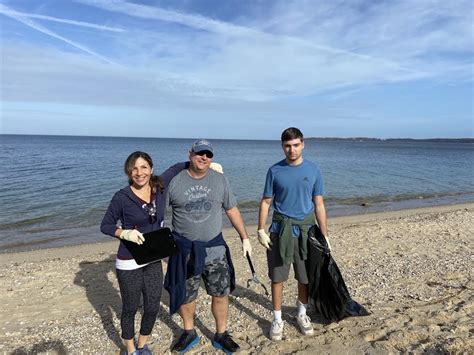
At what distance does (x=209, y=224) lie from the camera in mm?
3436

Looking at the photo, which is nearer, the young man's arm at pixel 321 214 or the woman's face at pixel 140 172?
the woman's face at pixel 140 172

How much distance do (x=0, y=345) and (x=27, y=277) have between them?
269 centimetres

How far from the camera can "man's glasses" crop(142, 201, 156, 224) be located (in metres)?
3.18

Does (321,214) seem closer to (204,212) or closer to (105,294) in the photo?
(204,212)

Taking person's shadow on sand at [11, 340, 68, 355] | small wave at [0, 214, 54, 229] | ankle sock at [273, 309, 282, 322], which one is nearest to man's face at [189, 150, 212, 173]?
ankle sock at [273, 309, 282, 322]

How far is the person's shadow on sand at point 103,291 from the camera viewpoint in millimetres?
4363

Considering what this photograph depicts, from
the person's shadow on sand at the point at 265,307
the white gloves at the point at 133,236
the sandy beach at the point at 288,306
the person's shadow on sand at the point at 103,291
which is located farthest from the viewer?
the person's shadow on sand at the point at 103,291

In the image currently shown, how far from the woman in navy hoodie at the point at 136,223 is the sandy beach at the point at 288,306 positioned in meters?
0.85

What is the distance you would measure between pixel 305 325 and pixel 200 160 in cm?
216

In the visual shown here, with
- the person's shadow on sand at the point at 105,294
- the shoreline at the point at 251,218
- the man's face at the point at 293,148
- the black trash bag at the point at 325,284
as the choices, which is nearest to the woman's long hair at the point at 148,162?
the man's face at the point at 293,148

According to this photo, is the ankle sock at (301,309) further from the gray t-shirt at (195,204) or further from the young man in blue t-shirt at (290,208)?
the gray t-shirt at (195,204)

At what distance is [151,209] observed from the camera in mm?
3201

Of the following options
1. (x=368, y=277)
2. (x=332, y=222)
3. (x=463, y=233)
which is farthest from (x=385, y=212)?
(x=368, y=277)

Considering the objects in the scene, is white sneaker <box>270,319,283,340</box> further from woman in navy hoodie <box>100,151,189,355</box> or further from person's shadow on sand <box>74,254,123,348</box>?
person's shadow on sand <box>74,254,123,348</box>
